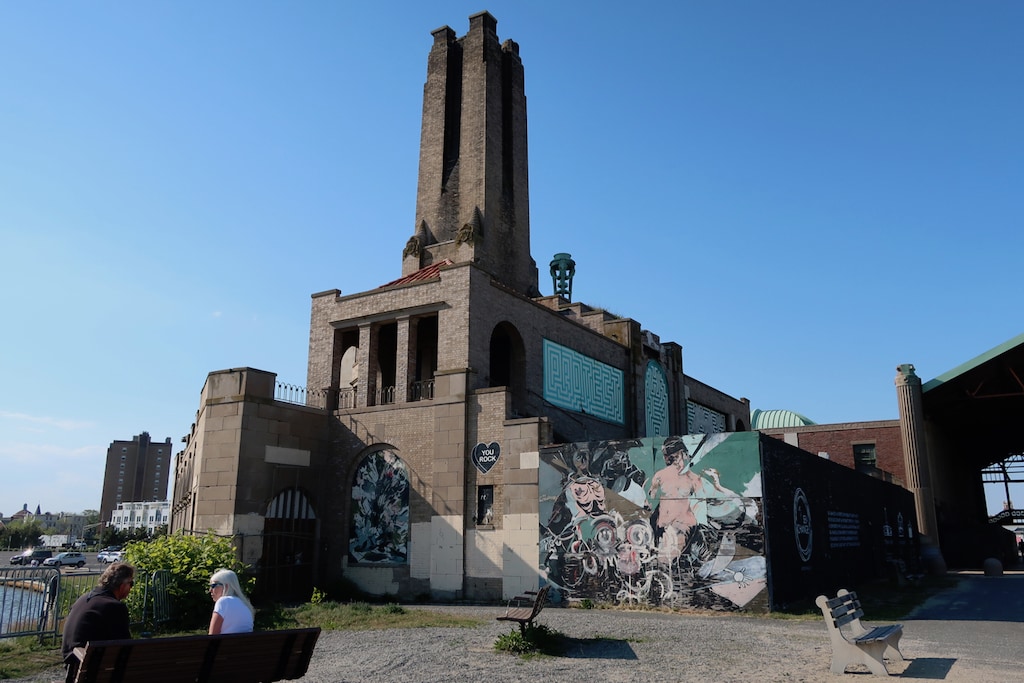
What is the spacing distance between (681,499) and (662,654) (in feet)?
22.6

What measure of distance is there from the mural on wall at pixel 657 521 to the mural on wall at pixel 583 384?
5.53 meters

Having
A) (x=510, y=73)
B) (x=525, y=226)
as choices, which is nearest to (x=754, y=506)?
(x=525, y=226)

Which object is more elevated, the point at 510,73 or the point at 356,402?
the point at 510,73

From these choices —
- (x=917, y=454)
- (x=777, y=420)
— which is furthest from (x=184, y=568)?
(x=777, y=420)

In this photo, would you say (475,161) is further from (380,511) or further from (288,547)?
(288,547)

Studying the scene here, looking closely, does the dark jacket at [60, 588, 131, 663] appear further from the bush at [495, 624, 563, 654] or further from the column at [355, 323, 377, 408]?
the column at [355, 323, 377, 408]

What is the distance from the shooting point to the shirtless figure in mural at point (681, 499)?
58.0 ft

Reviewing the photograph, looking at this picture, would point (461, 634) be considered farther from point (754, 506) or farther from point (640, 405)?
point (640, 405)

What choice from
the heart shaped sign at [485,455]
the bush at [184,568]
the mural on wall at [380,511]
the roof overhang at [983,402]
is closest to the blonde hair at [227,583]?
the bush at [184,568]

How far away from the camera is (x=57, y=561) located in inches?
2221

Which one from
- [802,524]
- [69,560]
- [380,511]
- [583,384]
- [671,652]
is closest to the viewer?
[671,652]

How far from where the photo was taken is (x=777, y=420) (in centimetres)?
5231

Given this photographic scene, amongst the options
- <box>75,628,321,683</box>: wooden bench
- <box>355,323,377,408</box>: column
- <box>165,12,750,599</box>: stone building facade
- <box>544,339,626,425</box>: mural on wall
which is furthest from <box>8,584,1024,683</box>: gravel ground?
<box>544,339,626,425</box>: mural on wall

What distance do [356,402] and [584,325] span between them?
29.6ft
